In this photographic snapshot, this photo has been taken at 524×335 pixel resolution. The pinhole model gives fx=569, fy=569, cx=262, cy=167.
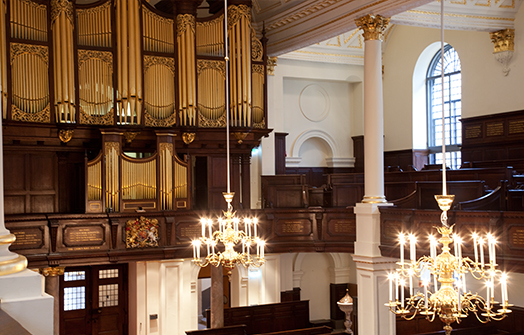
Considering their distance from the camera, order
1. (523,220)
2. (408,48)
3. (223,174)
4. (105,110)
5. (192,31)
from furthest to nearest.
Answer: (408,48)
(223,174)
(192,31)
(105,110)
(523,220)

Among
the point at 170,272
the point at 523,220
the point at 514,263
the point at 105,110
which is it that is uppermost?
the point at 105,110

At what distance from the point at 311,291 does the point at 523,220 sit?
411 inches

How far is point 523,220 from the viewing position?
9031 millimetres

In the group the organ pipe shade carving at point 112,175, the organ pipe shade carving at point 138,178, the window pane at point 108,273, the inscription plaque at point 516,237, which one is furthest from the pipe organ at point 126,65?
the inscription plaque at point 516,237

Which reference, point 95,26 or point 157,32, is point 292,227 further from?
point 95,26

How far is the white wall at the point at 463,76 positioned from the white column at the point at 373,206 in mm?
4987

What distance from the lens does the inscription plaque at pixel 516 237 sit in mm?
9086

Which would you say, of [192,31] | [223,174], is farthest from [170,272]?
[192,31]

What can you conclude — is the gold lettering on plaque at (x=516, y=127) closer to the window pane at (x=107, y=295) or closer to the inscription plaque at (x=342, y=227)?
the inscription plaque at (x=342, y=227)

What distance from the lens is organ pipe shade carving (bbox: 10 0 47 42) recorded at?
12.1 metres

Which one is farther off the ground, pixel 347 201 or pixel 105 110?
pixel 105 110

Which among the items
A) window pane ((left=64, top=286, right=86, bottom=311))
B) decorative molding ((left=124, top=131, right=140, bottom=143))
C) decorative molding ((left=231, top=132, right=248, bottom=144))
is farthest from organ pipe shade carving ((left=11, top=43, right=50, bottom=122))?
window pane ((left=64, top=286, right=86, bottom=311))

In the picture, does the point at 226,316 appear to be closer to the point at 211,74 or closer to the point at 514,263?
the point at 211,74

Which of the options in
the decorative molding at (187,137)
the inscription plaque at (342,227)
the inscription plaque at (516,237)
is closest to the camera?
the inscription plaque at (516,237)
